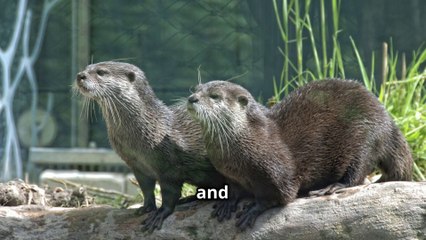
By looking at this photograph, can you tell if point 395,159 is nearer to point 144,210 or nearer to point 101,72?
point 144,210

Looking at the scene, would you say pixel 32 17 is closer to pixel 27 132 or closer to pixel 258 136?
pixel 27 132

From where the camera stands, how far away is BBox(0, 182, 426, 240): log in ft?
10.1

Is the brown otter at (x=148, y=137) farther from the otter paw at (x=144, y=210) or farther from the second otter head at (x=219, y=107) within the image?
the second otter head at (x=219, y=107)

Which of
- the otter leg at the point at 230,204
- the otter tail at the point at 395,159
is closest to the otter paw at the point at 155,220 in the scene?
the otter leg at the point at 230,204

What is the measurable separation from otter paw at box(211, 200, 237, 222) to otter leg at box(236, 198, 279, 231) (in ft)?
0.17

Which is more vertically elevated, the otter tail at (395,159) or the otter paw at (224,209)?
the otter tail at (395,159)

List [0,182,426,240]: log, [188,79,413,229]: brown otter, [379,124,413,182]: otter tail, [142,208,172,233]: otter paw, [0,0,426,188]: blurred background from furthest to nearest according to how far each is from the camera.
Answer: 1. [0,0,426,188]: blurred background
2. [379,124,413,182]: otter tail
3. [142,208,172,233]: otter paw
4. [188,79,413,229]: brown otter
5. [0,182,426,240]: log

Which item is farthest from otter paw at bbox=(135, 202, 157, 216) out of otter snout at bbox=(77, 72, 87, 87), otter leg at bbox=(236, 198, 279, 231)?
otter snout at bbox=(77, 72, 87, 87)

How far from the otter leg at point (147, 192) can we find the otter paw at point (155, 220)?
8 cm

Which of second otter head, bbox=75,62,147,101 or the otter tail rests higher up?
second otter head, bbox=75,62,147,101

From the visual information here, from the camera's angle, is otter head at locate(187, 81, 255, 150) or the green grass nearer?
otter head at locate(187, 81, 255, 150)

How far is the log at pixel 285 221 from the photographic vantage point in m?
3.08

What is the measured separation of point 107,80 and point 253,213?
0.73 meters

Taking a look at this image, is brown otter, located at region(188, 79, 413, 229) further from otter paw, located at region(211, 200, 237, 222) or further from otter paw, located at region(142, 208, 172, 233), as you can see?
otter paw, located at region(142, 208, 172, 233)
